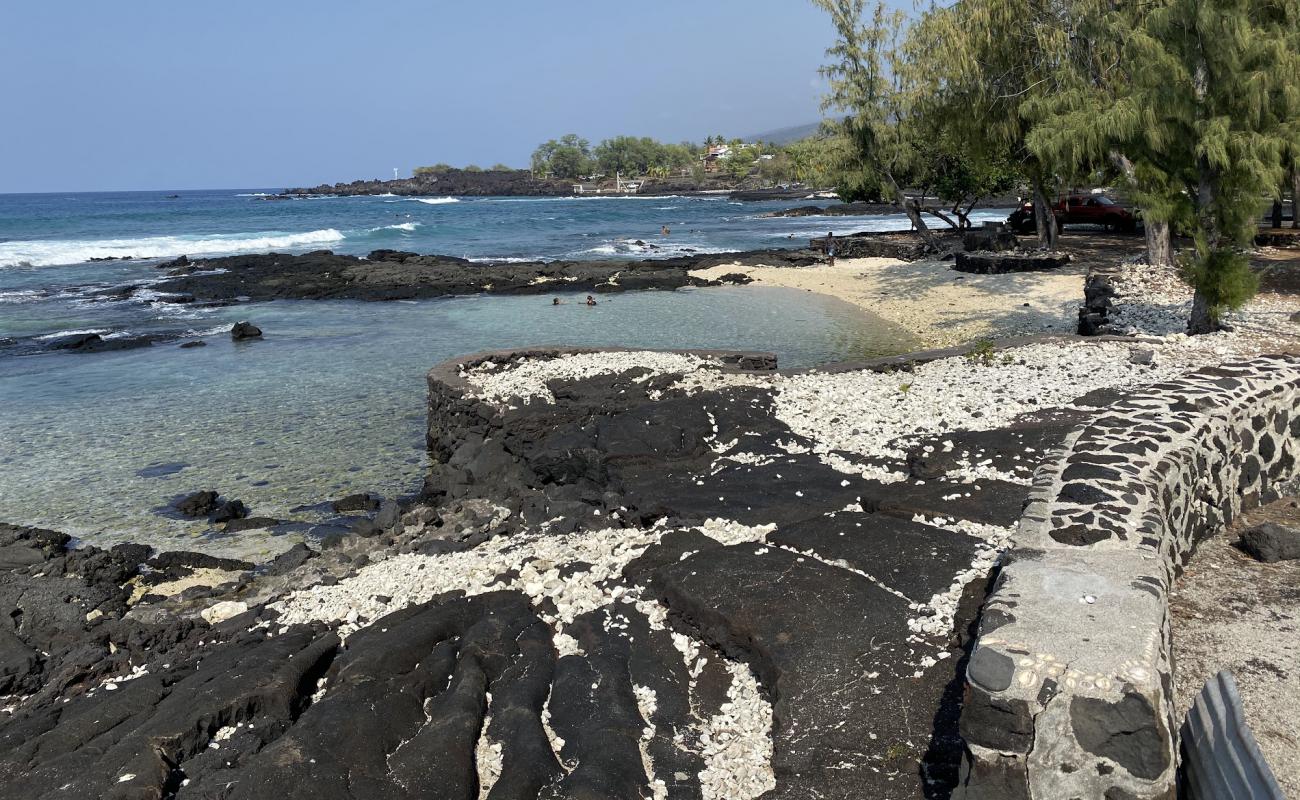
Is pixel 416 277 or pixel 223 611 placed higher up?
pixel 416 277

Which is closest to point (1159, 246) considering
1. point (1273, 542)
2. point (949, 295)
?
point (949, 295)

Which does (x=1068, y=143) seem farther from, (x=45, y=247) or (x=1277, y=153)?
(x=45, y=247)

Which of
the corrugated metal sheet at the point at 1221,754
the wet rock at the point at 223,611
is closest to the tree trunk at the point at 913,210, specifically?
the wet rock at the point at 223,611

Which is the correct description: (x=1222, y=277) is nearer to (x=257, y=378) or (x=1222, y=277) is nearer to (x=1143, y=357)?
(x=1143, y=357)

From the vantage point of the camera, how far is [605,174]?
181 metres

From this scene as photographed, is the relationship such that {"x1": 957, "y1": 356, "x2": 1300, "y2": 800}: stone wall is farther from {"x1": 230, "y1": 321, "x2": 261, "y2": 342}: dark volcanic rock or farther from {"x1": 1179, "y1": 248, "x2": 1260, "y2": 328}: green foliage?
{"x1": 230, "y1": 321, "x2": 261, "y2": 342}: dark volcanic rock

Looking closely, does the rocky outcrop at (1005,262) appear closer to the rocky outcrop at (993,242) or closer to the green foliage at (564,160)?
the rocky outcrop at (993,242)

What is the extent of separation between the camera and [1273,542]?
5.95 m

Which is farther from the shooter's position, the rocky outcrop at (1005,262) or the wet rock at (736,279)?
the wet rock at (736,279)

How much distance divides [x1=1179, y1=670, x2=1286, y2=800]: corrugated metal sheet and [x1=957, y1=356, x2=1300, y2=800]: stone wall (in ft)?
0.32

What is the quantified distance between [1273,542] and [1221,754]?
3.36 metres

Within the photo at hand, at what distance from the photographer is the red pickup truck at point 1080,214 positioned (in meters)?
33.0

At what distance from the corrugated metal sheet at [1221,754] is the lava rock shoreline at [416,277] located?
27.3 metres

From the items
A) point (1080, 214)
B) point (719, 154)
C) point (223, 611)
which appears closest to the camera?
point (223, 611)
